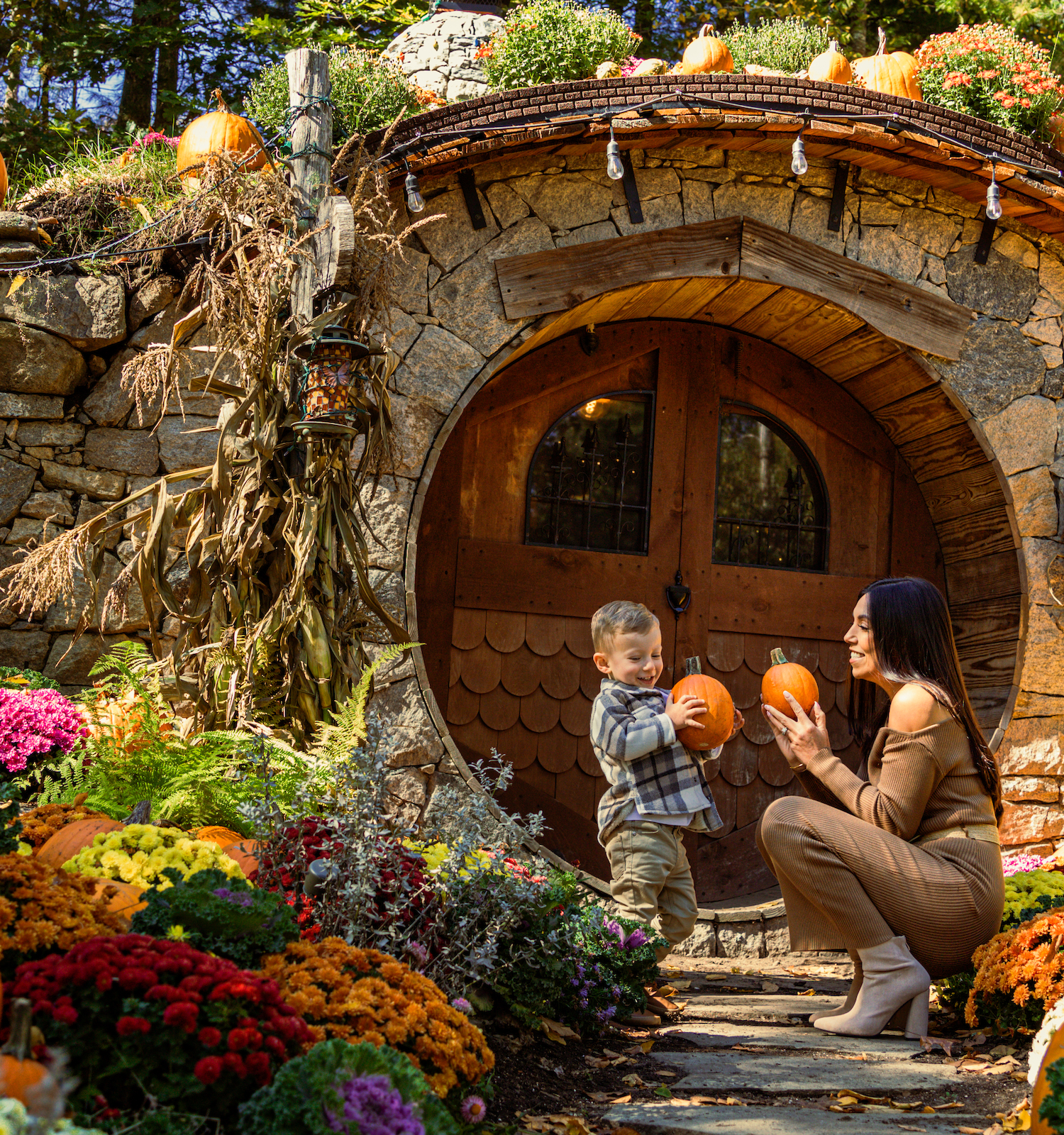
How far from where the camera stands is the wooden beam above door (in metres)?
4.66

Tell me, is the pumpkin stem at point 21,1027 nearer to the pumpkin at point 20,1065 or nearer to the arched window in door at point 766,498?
the pumpkin at point 20,1065

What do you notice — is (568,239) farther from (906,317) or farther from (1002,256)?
(1002,256)

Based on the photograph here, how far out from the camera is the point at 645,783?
3.63 metres

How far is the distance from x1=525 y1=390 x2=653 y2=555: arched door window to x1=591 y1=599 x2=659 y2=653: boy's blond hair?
1474 millimetres

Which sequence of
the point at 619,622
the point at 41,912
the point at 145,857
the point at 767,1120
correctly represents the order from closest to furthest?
the point at 41,912, the point at 767,1120, the point at 145,857, the point at 619,622

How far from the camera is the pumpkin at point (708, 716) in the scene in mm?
3590

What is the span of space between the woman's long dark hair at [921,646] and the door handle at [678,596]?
6.67 ft

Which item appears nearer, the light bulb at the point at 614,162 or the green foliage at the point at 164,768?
the green foliage at the point at 164,768

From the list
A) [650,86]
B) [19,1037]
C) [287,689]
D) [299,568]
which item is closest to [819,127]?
[650,86]

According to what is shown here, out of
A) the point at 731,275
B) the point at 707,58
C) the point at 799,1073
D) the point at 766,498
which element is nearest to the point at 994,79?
the point at 707,58

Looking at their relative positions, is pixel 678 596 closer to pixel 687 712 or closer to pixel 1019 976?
pixel 687 712

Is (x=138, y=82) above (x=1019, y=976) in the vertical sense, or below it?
above

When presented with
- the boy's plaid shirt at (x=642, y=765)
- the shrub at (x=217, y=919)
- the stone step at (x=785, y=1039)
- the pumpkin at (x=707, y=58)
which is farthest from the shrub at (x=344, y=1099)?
the pumpkin at (x=707, y=58)

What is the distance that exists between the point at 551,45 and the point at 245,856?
163 inches
